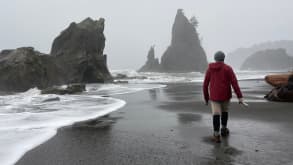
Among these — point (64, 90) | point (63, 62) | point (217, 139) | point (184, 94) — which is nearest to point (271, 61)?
point (63, 62)

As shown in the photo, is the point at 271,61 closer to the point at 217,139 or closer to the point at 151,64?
the point at 151,64

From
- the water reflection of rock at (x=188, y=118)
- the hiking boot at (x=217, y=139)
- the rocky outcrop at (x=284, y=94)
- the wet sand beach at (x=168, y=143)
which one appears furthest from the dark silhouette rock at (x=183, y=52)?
the hiking boot at (x=217, y=139)

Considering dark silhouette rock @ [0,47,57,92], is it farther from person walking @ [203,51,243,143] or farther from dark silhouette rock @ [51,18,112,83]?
person walking @ [203,51,243,143]

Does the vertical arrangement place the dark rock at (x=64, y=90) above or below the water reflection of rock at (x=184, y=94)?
above

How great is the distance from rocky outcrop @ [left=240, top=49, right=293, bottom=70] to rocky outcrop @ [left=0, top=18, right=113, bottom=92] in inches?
5299

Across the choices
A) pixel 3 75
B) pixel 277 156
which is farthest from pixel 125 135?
pixel 3 75

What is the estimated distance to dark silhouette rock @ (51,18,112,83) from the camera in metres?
39.6

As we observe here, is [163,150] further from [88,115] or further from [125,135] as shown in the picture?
[88,115]

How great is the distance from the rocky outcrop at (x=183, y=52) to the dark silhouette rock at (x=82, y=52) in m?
65.5

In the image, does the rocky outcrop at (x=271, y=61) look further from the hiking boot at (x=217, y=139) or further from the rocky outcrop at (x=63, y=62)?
the hiking boot at (x=217, y=139)

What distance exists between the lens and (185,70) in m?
110

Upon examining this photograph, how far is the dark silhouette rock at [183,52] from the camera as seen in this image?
111m

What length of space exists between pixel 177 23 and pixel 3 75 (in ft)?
331

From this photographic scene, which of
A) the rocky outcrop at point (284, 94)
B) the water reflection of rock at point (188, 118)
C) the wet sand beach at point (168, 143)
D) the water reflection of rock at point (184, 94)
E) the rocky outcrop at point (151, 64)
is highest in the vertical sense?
the rocky outcrop at point (151, 64)
